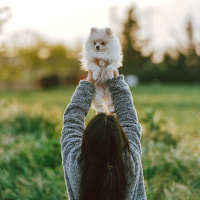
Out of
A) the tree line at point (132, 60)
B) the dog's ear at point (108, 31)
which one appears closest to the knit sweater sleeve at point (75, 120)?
the dog's ear at point (108, 31)

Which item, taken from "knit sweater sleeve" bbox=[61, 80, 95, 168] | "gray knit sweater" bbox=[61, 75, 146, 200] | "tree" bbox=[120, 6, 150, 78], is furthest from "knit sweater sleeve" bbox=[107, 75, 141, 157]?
"tree" bbox=[120, 6, 150, 78]

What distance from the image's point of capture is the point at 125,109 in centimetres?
204

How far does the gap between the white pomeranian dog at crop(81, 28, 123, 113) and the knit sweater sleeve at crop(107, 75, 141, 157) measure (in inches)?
2.9

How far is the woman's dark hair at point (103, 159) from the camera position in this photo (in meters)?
1.75

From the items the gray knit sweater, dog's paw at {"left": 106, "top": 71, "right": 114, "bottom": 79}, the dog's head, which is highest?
the dog's head

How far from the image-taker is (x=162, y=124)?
6.36 metres

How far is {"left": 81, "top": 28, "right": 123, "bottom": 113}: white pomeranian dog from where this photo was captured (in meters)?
2.13

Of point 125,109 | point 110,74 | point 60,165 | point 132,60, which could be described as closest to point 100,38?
point 110,74

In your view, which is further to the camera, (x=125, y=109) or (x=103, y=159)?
(x=125, y=109)

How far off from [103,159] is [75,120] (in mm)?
363

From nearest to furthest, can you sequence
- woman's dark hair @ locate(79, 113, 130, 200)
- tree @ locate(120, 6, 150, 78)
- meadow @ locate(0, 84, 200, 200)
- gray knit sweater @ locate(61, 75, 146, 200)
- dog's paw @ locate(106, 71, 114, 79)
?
woman's dark hair @ locate(79, 113, 130, 200) < gray knit sweater @ locate(61, 75, 146, 200) < dog's paw @ locate(106, 71, 114, 79) < meadow @ locate(0, 84, 200, 200) < tree @ locate(120, 6, 150, 78)

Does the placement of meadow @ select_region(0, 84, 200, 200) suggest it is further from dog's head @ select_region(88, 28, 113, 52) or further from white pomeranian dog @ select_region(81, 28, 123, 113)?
dog's head @ select_region(88, 28, 113, 52)

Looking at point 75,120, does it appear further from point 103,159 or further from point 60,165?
Answer: point 60,165

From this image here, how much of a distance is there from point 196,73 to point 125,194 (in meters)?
32.1
